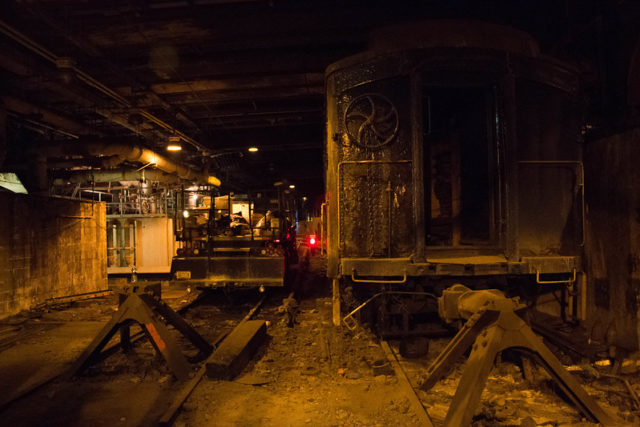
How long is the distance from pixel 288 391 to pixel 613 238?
5.25 m

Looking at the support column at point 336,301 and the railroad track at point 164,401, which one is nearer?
the railroad track at point 164,401

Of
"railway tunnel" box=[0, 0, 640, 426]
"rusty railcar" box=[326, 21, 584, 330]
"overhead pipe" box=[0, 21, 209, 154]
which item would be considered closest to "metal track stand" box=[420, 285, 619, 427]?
"railway tunnel" box=[0, 0, 640, 426]

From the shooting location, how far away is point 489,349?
10.4ft

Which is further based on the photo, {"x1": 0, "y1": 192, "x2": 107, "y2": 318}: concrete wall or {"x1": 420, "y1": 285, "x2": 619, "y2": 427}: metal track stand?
{"x1": 0, "y1": 192, "x2": 107, "y2": 318}: concrete wall

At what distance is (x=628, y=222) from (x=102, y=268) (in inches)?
567

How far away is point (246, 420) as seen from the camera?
13.0 ft

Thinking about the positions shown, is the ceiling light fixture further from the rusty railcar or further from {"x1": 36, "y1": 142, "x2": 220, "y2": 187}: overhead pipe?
the rusty railcar

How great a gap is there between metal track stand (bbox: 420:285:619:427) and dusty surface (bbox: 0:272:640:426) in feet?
1.68

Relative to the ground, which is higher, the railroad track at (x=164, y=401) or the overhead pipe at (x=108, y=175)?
the overhead pipe at (x=108, y=175)

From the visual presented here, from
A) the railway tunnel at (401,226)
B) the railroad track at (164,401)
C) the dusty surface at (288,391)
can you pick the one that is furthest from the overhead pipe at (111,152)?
the railroad track at (164,401)

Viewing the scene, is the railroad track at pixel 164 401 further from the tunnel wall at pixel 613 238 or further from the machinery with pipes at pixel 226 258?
the tunnel wall at pixel 613 238

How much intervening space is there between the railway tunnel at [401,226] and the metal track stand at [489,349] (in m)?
0.02

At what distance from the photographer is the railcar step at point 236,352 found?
496 cm

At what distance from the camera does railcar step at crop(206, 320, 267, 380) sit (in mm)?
4961
